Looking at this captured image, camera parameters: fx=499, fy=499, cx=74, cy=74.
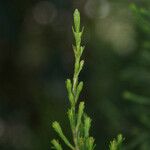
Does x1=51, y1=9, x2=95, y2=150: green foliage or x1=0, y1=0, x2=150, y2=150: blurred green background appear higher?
x1=51, y1=9, x2=95, y2=150: green foliage

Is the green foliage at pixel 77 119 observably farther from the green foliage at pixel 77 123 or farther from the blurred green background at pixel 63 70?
the blurred green background at pixel 63 70

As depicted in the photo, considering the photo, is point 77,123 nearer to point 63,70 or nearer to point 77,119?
point 77,119

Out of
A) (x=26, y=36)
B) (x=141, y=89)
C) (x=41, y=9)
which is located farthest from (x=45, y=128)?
(x=41, y=9)

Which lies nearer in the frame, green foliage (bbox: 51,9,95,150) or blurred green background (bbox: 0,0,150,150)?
green foliage (bbox: 51,9,95,150)

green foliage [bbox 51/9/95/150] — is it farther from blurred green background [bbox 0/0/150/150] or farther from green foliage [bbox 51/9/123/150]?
blurred green background [bbox 0/0/150/150]

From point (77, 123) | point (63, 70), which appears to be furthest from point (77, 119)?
point (63, 70)

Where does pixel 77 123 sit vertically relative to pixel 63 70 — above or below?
above

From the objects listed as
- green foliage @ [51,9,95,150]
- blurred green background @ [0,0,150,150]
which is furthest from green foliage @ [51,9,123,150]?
blurred green background @ [0,0,150,150]

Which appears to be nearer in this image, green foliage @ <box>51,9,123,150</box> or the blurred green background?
green foliage @ <box>51,9,123,150</box>
